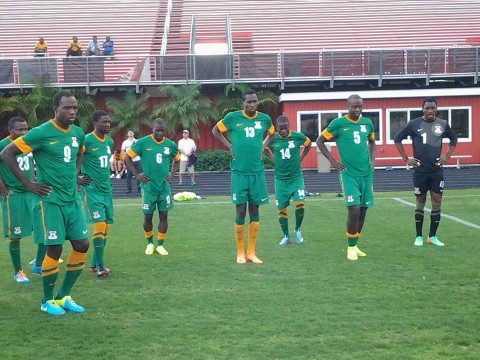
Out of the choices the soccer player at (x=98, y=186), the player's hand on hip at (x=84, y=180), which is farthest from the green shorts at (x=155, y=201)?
the player's hand on hip at (x=84, y=180)

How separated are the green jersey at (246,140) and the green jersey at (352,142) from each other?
985 millimetres

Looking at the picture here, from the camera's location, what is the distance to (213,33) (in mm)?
35875

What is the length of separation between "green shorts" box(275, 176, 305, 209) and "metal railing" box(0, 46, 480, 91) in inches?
721

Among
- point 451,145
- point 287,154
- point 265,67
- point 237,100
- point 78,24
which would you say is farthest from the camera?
point 78,24

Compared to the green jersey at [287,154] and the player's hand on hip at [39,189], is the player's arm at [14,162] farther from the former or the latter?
the green jersey at [287,154]

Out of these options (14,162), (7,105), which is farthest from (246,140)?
(7,105)

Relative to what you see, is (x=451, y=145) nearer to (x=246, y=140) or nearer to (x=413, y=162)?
(x=413, y=162)

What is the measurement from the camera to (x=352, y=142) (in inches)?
359

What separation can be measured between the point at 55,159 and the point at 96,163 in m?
2.21

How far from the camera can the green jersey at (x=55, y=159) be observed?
616 cm

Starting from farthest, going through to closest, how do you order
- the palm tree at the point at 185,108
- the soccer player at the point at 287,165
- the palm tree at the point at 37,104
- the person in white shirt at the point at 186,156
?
the palm tree at the point at 185,108, the palm tree at the point at 37,104, the person in white shirt at the point at 186,156, the soccer player at the point at 287,165

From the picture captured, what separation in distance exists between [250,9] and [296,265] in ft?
106

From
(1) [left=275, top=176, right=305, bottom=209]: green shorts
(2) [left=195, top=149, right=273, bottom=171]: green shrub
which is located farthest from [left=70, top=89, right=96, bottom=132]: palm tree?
(1) [left=275, top=176, right=305, bottom=209]: green shorts

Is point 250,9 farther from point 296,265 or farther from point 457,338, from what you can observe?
point 457,338
